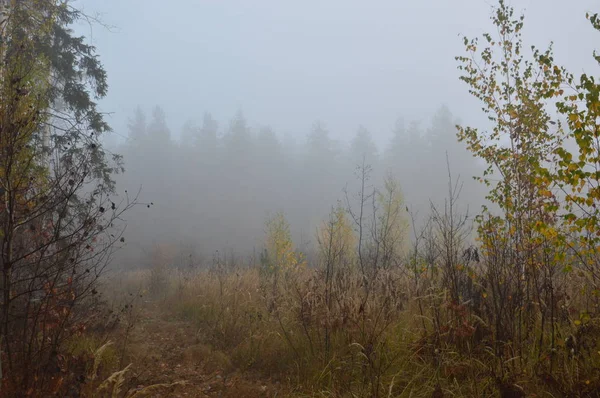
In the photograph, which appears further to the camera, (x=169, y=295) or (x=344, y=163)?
(x=344, y=163)

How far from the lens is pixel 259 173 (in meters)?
50.5

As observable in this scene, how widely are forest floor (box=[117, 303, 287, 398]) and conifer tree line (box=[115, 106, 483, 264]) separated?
31871mm

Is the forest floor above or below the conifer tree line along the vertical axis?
below

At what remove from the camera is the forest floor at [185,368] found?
→ 394 centimetres

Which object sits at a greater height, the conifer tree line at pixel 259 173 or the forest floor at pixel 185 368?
the conifer tree line at pixel 259 173

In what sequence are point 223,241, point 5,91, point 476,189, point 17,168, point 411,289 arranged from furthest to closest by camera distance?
point 476,189 → point 223,241 → point 411,289 → point 17,168 → point 5,91

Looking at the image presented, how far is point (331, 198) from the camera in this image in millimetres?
48438

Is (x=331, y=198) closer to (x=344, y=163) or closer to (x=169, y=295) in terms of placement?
(x=344, y=163)

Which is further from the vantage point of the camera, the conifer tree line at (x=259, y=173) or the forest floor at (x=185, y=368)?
the conifer tree line at (x=259, y=173)

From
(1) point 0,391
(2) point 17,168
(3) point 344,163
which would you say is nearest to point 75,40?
(2) point 17,168

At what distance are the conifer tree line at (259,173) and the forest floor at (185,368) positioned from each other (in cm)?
3187

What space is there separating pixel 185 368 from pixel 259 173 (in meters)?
46.3

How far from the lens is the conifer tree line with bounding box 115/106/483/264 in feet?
139

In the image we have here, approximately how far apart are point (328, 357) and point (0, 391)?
302 centimetres
